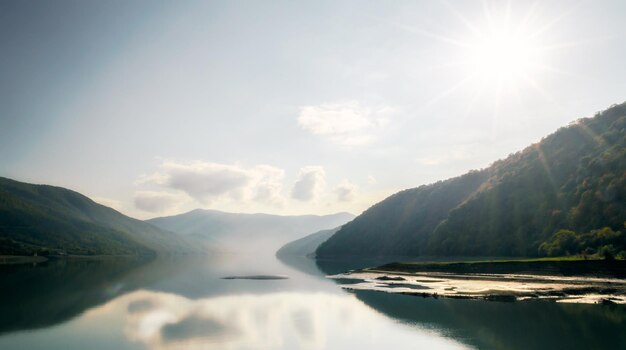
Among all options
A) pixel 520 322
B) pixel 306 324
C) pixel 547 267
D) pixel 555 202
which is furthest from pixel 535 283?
pixel 555 202

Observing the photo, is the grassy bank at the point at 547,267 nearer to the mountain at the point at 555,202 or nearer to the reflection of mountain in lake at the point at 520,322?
the mountain at the point at 555,202

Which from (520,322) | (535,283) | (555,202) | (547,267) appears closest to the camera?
(520,322)

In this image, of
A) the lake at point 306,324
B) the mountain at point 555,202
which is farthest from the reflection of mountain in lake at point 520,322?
the mountain at point 555,202

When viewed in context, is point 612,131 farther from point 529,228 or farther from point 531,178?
point 529,228

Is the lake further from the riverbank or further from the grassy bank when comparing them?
the grassy bank

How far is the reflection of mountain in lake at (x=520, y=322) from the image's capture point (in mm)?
35375

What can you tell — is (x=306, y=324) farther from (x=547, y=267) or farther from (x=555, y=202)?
(x=555, y=202)

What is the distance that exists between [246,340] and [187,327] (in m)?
9.50

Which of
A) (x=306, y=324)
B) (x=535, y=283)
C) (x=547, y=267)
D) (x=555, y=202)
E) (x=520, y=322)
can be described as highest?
(x=555, y=202)

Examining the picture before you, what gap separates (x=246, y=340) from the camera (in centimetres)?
3816

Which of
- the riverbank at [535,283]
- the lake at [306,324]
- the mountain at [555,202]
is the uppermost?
the mountain at [555,202]

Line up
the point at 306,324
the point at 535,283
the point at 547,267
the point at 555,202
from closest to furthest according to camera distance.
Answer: the point at 306,324, the point at 535,283, the point at 547,267, the point at 555,202

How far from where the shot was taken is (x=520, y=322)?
4341 centimetres

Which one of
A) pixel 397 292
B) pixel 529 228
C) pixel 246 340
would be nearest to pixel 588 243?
pixel 529 228
